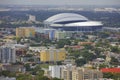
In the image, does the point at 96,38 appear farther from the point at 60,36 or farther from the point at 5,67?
Result: the point at 5,67

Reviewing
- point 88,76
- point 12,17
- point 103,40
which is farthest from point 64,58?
point 12,17

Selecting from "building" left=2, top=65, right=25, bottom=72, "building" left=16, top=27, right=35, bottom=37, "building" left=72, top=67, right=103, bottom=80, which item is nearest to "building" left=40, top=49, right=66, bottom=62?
"building" left=2, top=65, right=25, bottom=72

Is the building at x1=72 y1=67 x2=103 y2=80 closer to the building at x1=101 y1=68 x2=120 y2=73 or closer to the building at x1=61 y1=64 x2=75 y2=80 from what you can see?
the building at x1=61 y1=64 x2=75 y2=80

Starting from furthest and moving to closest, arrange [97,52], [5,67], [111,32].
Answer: [111,32] → [97,52] → [5,67]

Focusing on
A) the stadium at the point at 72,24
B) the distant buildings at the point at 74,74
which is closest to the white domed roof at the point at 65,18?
the stadium at the point at 72,24

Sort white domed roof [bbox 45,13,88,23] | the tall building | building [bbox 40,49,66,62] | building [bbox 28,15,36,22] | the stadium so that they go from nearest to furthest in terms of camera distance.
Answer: the tall building → building [bbox 40,49,66,62] → the stadium → white domed roof [bbox 45,13,88,23] → building [bbox 28,15,36,22]

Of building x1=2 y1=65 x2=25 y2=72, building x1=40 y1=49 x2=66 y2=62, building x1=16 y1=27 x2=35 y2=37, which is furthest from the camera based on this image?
building x1=16 y1=27 x2=35 y2=37

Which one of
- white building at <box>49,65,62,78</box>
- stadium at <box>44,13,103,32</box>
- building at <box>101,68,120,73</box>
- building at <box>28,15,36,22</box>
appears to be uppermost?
white building at <box>49,65,62,78</box>

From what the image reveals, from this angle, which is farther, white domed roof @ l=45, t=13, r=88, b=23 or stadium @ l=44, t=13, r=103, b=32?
white domed roof @ l=45, t=13, r=88, b=23
